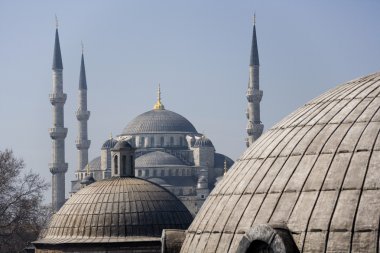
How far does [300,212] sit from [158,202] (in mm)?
28577

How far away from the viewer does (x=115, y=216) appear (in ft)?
122

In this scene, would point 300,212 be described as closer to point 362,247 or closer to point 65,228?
point 362,247

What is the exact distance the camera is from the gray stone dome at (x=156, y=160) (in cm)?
11373

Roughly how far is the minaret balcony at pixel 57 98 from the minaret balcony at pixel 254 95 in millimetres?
16596

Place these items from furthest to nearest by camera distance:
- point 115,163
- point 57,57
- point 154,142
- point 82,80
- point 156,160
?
point 82,80 < point 154,142 < point 57,57 < point 156,160 < point 115,163

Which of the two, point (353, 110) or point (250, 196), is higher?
point (353, 110)

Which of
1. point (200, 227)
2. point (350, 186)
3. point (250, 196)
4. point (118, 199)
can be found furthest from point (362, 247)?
point (118, 199)

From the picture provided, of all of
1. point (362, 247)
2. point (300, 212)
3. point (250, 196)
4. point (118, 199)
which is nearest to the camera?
point (362, 247)

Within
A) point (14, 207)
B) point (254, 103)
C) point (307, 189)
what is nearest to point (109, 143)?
point (254, 103)

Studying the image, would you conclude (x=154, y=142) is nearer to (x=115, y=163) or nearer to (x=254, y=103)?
(x=254, y=103)

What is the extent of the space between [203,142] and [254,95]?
1262 centimetres

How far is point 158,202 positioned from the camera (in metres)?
38.4

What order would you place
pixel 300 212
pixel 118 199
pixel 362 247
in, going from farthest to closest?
1. pixel 118 199
2. pixel 300 212
3. pixel 362 247

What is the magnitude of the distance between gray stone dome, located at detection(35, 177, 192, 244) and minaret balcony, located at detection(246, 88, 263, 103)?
68.1 metres
